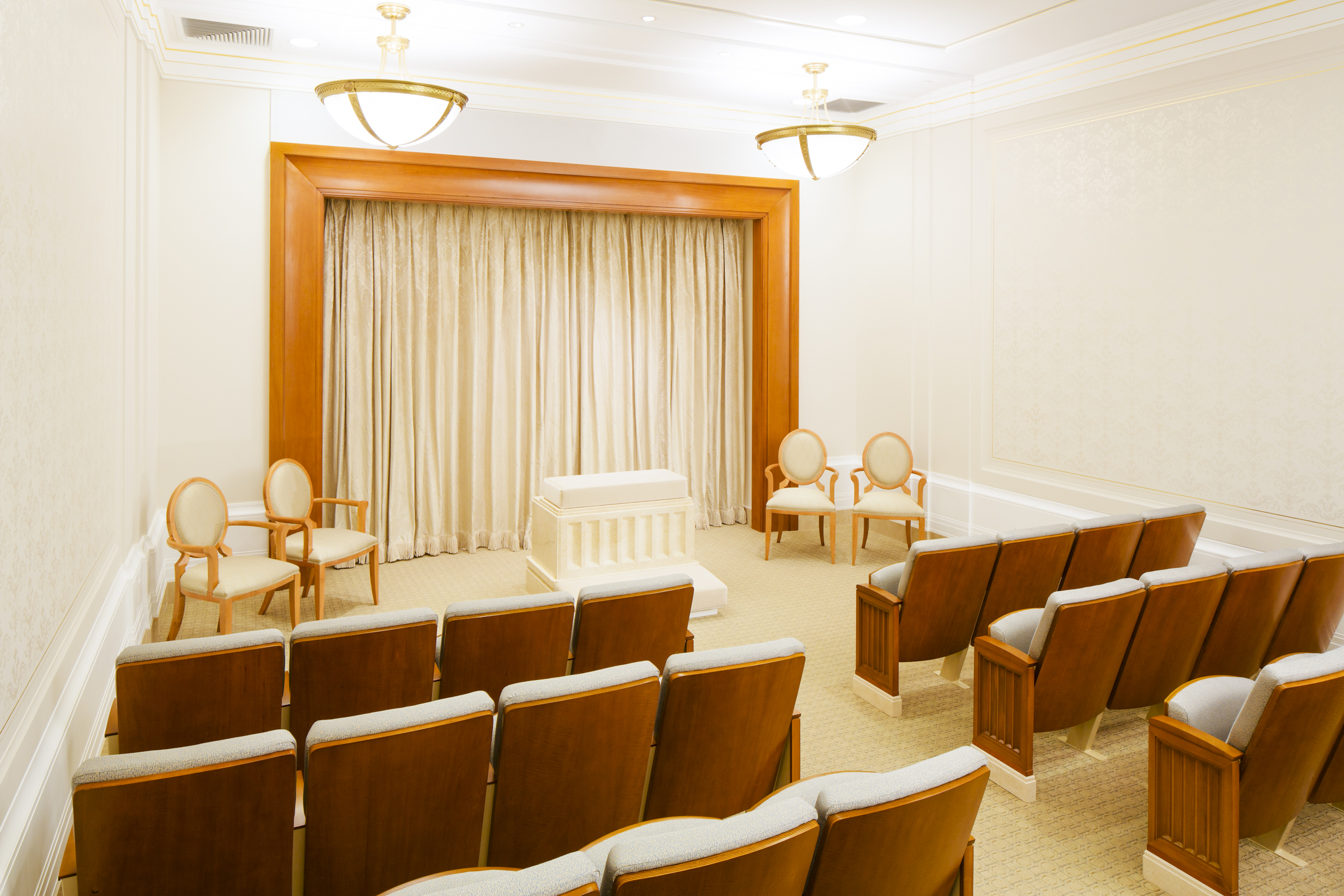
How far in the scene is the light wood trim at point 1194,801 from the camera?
8.52 feet

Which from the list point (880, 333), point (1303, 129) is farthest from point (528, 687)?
point (880, 333)

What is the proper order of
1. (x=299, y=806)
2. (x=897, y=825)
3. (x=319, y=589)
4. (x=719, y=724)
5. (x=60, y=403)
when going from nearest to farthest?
(x=897, y=825) < (x=299, y=806) < (x=719, y=724) < (x=60, y=403) < (x=319, y=589)

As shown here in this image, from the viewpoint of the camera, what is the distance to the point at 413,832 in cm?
209

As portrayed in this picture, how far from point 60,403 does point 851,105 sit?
6210mm

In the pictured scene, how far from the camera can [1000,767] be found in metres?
3.41

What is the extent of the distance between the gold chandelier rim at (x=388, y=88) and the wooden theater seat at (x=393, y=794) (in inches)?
137

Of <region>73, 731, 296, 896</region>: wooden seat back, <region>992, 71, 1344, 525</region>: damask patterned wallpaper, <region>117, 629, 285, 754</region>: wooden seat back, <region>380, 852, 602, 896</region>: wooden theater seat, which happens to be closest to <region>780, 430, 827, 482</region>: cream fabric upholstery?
<region>992, 71, 1344, 525</region>: damask patterned wallpaper

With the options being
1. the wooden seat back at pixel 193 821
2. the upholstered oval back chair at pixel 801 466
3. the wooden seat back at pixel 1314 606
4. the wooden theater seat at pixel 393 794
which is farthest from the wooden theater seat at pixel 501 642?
the upholstered oval back chair at pixel 801 466

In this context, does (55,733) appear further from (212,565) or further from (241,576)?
(241,576)

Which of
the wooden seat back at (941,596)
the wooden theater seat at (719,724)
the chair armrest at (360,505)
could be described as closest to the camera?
the wooden theater seat at (719,724)

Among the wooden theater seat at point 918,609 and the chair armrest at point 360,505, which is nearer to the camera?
the wooden theater seat at point 918,609

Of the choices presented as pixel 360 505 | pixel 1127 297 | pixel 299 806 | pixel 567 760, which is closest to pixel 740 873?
pixel 567 760

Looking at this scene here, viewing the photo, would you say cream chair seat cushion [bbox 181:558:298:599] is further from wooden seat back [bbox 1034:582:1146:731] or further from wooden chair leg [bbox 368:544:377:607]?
wooden seat back [bbox 1034:582:1146:731]

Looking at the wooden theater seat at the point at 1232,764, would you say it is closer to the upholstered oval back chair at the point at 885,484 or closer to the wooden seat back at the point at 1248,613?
the wooden seat back at the point at 1248,613
